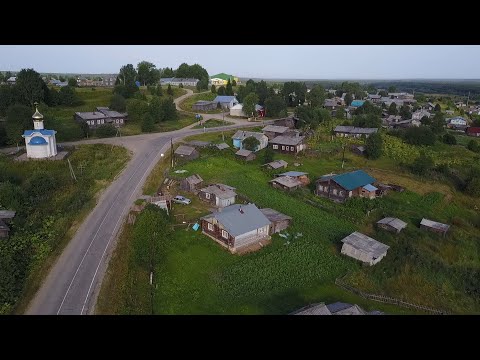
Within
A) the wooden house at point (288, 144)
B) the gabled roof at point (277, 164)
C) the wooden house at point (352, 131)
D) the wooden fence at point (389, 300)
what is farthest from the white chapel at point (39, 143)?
the wooden house at point (352, 131)

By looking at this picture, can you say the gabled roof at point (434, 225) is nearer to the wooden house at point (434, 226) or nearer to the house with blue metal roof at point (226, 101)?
the wooden house at point (434, 226)

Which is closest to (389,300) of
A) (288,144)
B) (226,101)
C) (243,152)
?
(243,152)

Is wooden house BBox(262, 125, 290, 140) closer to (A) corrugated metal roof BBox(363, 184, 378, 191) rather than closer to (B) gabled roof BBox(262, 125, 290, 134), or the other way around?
(B) gabled roof BBox(262, 125, 290, 134)

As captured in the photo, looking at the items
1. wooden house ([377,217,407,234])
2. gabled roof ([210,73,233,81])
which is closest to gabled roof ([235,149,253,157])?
wooden house ([377,217,407,234])

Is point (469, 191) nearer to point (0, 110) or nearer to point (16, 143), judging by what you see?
point (16, 143)
